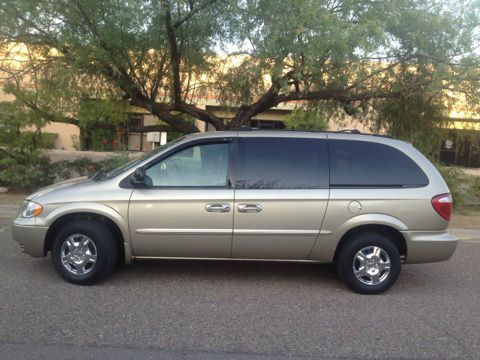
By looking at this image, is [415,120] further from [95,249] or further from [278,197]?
[95,249]

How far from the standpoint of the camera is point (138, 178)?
5.62m

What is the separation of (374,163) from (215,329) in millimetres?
2706

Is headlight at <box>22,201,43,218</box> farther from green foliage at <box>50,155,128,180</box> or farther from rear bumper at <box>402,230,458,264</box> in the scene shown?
green foliage at <box>50,155,128,180</box>

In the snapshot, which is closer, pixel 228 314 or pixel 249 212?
pixel 228 314

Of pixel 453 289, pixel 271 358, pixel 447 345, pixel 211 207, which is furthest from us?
pixel 453 289

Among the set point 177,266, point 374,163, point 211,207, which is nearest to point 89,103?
point 177,266

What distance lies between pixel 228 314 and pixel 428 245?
2449 mm

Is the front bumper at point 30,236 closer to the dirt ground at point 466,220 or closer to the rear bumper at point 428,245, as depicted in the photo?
the rear bumper at point 428,245

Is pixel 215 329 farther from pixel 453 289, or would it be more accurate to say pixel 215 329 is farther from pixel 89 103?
pixel 89 103

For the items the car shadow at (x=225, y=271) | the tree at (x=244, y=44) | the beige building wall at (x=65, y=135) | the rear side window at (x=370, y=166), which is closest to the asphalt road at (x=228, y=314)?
the car shadow at (x=225, y=271)

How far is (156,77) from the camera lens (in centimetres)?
1145

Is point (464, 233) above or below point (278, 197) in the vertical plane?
below

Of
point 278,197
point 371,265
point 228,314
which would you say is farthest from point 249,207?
point 371,265

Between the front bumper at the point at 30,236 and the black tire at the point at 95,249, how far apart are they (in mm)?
154
